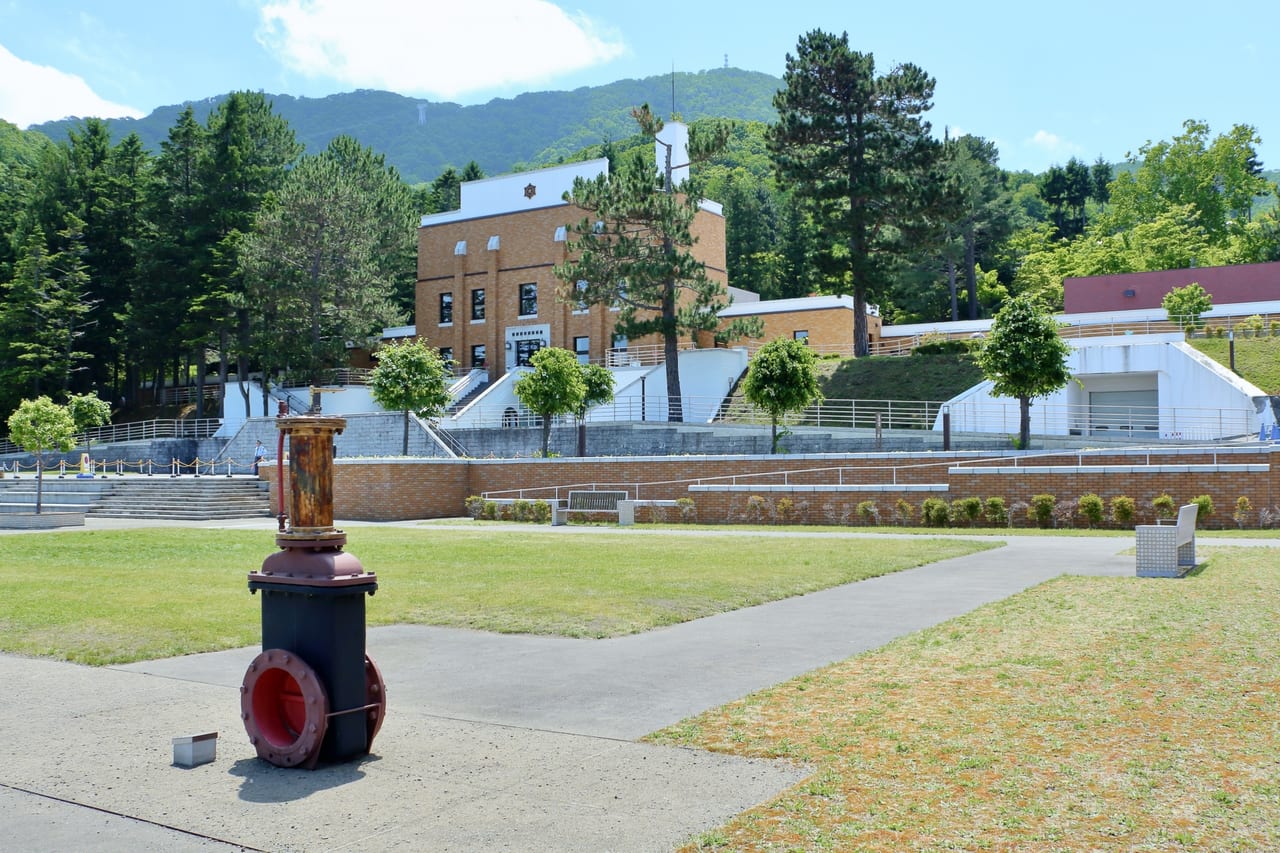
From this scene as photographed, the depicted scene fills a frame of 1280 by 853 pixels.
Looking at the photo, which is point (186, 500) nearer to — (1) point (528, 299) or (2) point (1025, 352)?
(1) point (528, 299)

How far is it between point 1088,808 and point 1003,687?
2.61 m

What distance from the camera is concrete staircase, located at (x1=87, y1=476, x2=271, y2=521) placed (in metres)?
34.3

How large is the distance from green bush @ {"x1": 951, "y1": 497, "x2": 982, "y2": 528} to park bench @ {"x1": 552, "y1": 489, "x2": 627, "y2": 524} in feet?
28.5

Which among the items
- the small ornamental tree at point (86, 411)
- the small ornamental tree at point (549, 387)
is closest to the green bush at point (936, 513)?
the small ornamental tree at point (549, 387)

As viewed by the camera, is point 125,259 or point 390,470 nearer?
point 390,470

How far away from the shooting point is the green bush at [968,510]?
80.9 ft

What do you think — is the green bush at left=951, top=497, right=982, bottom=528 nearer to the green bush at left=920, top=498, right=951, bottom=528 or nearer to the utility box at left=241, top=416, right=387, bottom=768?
the green bush at left=920, top=498, right=951, bottom=528

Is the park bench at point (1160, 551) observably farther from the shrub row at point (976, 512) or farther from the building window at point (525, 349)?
the building window at point (525, 349)

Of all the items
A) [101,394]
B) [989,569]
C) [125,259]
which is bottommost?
[989,569]

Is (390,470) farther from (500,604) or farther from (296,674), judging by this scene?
(296,674)

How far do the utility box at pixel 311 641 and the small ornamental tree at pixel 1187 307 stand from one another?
47552 mm

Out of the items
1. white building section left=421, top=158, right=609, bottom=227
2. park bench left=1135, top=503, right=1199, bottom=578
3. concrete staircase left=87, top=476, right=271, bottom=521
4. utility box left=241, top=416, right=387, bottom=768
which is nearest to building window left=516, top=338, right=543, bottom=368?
white building section left=421, top=158, right=609, bottom=227

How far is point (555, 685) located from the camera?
8047 millimetres

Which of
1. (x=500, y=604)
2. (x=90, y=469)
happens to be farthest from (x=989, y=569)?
(x=90, y=469)
